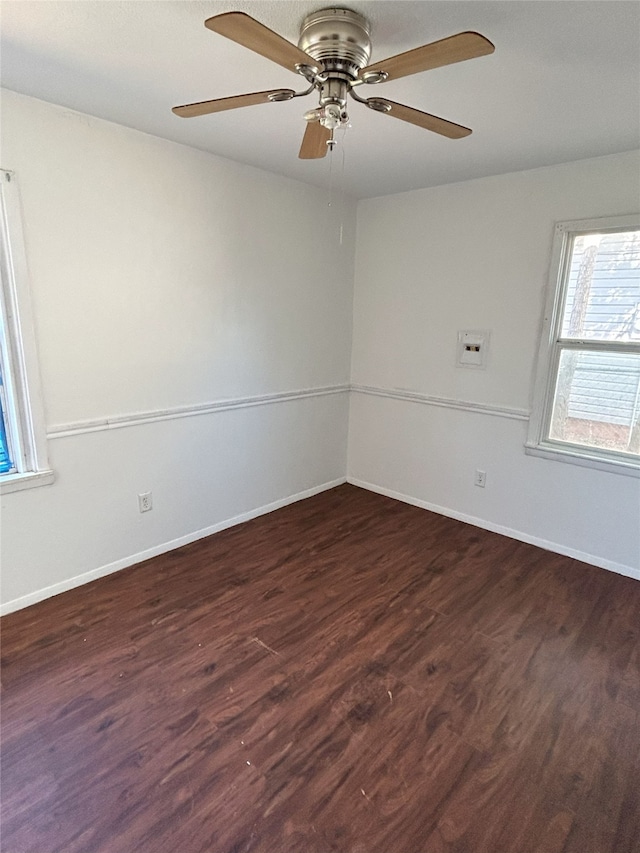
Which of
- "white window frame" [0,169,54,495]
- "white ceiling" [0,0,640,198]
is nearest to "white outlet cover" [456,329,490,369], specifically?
"white ceiling" [0,0,640,198]

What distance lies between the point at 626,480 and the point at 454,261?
1804 millimetres

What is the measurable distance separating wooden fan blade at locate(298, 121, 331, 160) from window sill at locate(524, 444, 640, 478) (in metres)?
2.25

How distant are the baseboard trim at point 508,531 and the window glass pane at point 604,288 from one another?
1363 millimetres

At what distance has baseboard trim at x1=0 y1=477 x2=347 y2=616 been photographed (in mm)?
2354

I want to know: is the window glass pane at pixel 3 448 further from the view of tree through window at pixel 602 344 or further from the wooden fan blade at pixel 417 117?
the view of tree through window at pixel 602 344

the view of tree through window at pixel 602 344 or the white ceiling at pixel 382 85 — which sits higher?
the white ceiling at pixel 382 85

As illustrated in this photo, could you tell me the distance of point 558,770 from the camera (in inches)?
63.5

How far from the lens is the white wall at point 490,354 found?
2801 mm

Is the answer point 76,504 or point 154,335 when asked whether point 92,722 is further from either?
point 154,335

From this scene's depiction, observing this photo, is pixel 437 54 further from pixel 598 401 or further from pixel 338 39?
pixel 598 401

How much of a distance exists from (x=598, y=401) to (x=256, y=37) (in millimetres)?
2642

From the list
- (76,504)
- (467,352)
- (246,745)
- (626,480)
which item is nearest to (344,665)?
(246,745)

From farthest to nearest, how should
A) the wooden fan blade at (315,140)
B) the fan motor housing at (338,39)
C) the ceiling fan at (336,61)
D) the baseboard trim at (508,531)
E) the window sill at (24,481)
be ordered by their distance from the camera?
the baseboard trim at (508,531)
the window sill at (24,481)
the wooden fan blade at (315,140)
the fan motor housing at (338,39)
the ceiling fan at (336,61)

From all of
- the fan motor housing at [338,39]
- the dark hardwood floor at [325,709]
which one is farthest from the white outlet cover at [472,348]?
the fan motor housing at [338,39]
